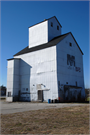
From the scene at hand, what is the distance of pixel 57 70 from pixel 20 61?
1177 cm

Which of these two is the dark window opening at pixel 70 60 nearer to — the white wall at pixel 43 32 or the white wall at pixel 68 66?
the white wall at pixel 68 66

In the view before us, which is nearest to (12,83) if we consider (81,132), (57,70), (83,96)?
(57,70)

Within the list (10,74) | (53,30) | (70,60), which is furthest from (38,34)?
(10,74)

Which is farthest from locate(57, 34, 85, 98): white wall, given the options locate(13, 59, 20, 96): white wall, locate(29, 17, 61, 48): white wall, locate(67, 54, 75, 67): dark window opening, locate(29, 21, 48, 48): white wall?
locate(13, 59, 20, 96): white wall

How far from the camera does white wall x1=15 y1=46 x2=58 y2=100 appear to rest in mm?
29000

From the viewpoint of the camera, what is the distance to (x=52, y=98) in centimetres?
2858

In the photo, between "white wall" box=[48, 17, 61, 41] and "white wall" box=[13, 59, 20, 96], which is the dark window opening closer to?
"white wall" box=[48, 17, 61, 41]

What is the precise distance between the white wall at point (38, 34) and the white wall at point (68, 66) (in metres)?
5.23

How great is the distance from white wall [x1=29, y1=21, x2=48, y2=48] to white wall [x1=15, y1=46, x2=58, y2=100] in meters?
4.00

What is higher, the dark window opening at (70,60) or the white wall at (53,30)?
the white wall at (53,30)

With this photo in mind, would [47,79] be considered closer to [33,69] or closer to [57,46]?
[33,69]

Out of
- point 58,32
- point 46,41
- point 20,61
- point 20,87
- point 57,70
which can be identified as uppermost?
point 58,32

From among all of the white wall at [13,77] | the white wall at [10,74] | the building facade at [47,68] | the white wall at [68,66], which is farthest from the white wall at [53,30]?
the white wall at [10,74]

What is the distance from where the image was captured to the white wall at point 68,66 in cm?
2964
